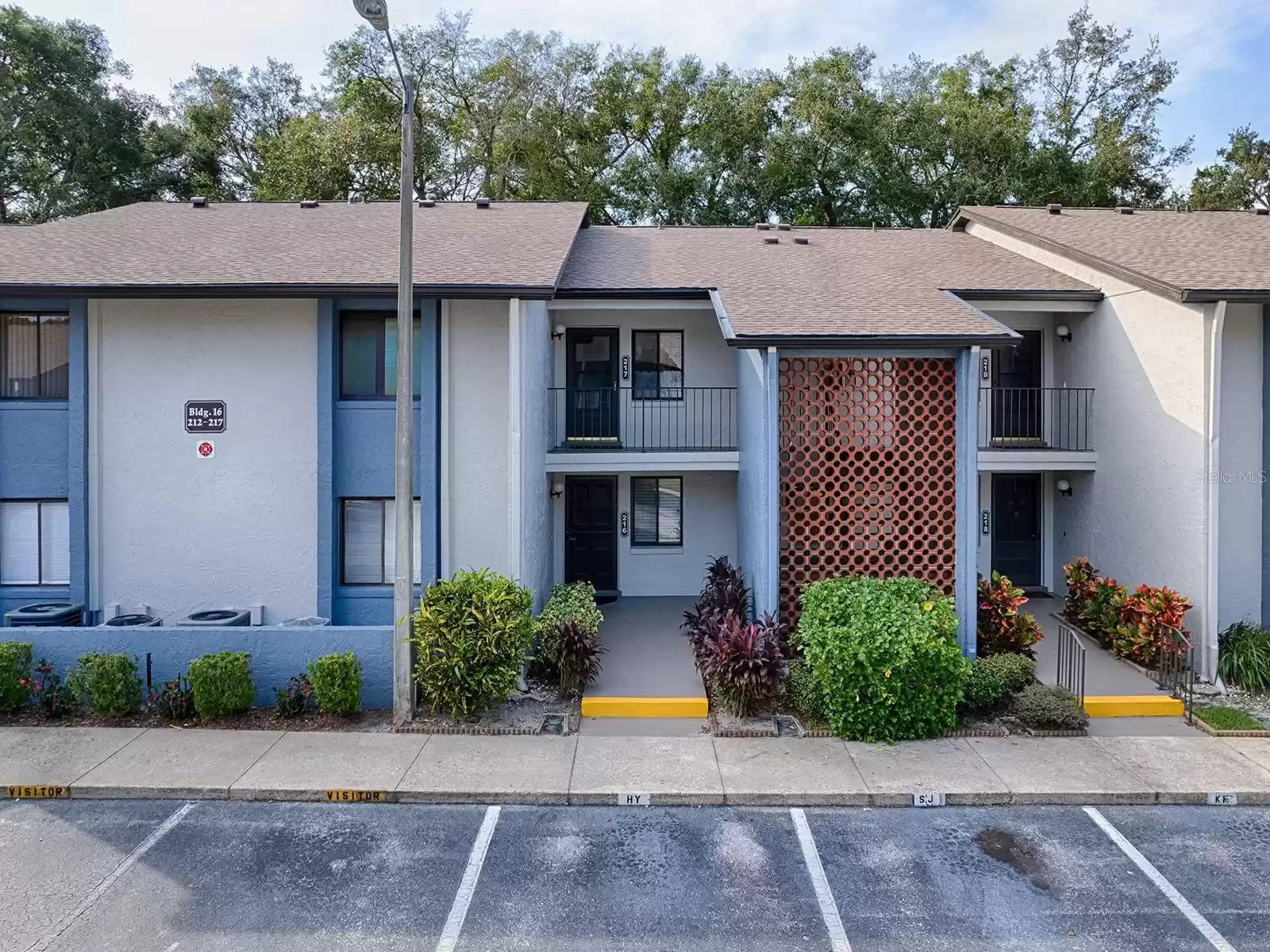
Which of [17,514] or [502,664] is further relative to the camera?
[17,514]

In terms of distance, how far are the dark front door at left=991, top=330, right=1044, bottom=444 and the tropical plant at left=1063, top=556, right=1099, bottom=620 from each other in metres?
2.43

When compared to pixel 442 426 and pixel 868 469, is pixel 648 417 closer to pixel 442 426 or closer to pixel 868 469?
pixel 442 426

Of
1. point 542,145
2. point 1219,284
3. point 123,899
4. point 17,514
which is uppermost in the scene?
point 542,145

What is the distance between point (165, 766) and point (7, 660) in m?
2.64

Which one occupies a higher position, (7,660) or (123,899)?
(7,660)

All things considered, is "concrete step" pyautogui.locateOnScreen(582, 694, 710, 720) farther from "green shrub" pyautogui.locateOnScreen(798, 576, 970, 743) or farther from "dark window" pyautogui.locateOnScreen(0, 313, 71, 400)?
"dark window" pyautogui.locateOnScreen(0, 313, 71, 400)

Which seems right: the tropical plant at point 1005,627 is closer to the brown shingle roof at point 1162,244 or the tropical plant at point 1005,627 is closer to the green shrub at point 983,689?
the green shrub at point 983,689

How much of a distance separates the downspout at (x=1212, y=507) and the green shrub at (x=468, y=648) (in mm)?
8632

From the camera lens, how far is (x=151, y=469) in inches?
408

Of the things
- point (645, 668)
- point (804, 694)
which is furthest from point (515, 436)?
point (804, 694)

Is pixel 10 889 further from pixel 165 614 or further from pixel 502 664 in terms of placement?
pixel 165 614

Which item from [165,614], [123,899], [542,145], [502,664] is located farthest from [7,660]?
[542,145]

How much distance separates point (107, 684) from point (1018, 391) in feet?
45.0

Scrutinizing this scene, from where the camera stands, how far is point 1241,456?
10734 millimetres
